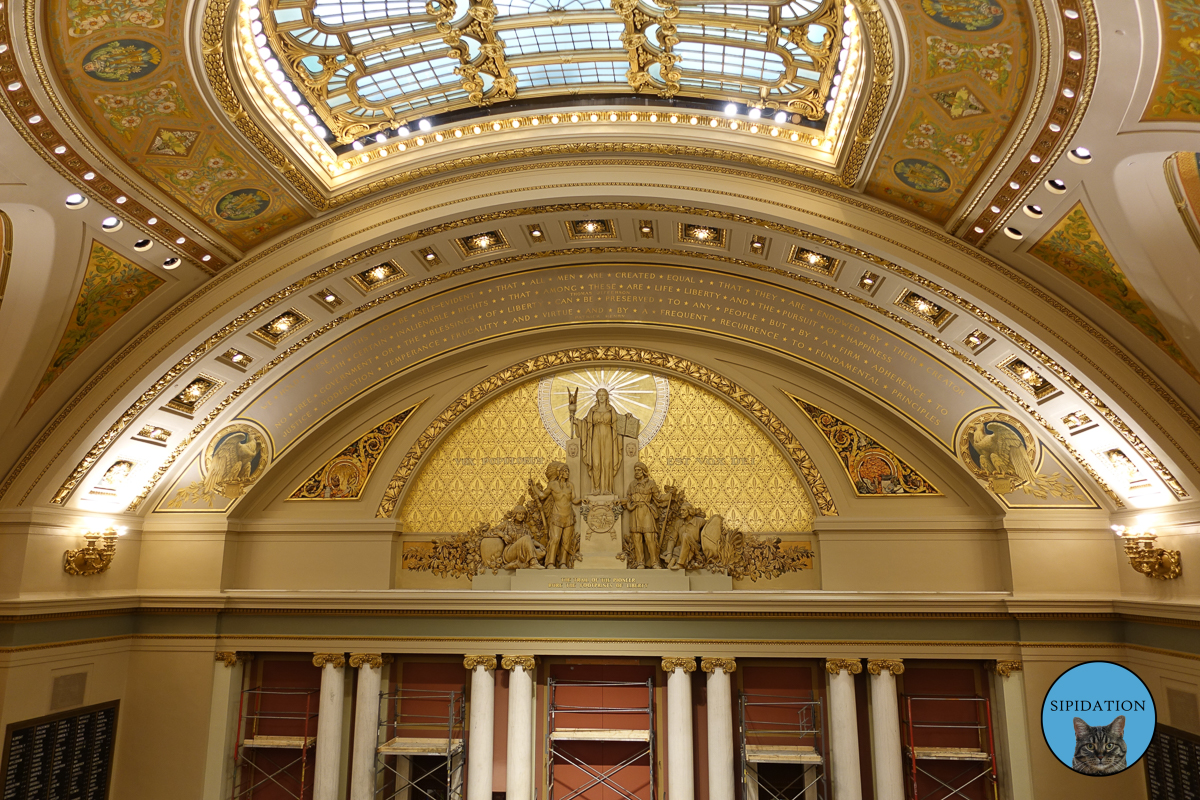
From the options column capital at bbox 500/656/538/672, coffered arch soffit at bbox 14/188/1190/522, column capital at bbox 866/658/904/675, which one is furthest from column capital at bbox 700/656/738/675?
coffered arch soffit at bbox 14/188/1190/522

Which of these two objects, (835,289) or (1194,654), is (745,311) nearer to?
(835,289)

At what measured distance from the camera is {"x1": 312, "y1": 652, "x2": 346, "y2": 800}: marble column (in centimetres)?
1361

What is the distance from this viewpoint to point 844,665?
43.2ft

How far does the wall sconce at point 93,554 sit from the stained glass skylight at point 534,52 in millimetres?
7742

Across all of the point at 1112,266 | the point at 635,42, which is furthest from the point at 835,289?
the point at 635,42

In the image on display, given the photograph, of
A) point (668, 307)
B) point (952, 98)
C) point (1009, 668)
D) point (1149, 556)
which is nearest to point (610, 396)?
point (668, 307)

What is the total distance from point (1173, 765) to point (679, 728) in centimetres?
682

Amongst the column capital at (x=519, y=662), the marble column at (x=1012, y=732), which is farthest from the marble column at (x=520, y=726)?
the marble column at (x=1012, y=732)

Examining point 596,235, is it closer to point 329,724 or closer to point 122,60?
point 122,60

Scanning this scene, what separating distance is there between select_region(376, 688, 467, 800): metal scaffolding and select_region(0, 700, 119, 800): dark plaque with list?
4376mm

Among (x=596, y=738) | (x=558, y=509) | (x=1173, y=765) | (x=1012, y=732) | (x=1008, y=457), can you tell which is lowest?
(x=1173, y=765)

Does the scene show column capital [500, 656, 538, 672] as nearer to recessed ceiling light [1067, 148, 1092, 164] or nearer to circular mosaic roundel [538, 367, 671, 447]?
circular mosaic roundel [538, 367, 671, 447]

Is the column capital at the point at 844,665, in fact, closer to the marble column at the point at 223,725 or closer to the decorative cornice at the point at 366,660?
the decorative cornice at the point at 366,660

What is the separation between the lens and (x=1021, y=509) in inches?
524
